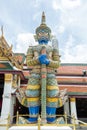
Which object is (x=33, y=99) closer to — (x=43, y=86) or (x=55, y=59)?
(x=43, y=86)

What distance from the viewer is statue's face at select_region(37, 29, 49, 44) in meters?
→ 6.42

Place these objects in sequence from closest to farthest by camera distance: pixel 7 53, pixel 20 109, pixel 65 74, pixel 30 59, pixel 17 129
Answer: pixel 17 129 → pixel 30 59 → pixel 7 53 → pixel 20 109 → pixel 65 74

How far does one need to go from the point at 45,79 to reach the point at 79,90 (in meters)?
6.44

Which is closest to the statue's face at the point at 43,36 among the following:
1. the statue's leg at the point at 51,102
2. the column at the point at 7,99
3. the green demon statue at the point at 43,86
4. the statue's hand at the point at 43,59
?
the green demon statue at the point at 43,86

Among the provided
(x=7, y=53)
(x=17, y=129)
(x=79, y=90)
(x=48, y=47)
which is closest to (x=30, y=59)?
(x=48, y=47)

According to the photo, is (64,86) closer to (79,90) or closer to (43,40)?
(79,90)

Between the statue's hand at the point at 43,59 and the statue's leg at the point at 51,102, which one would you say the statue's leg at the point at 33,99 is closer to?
the statue's leg at the point at 51,102

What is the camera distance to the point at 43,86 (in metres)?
5.57

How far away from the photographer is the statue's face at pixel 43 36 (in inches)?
253

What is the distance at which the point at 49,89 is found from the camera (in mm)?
5836

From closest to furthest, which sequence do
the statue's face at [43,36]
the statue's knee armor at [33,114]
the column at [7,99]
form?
1. the statue's knee armor at [33,114]
2. the statue's face at [43,36]
3. the column at [7,99]

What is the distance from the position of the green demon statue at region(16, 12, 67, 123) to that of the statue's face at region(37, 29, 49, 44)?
0.24 m

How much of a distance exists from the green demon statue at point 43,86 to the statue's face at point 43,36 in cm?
24

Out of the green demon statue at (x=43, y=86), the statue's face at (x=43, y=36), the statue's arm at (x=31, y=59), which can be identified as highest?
the statue's face at (x=43, y=36)
